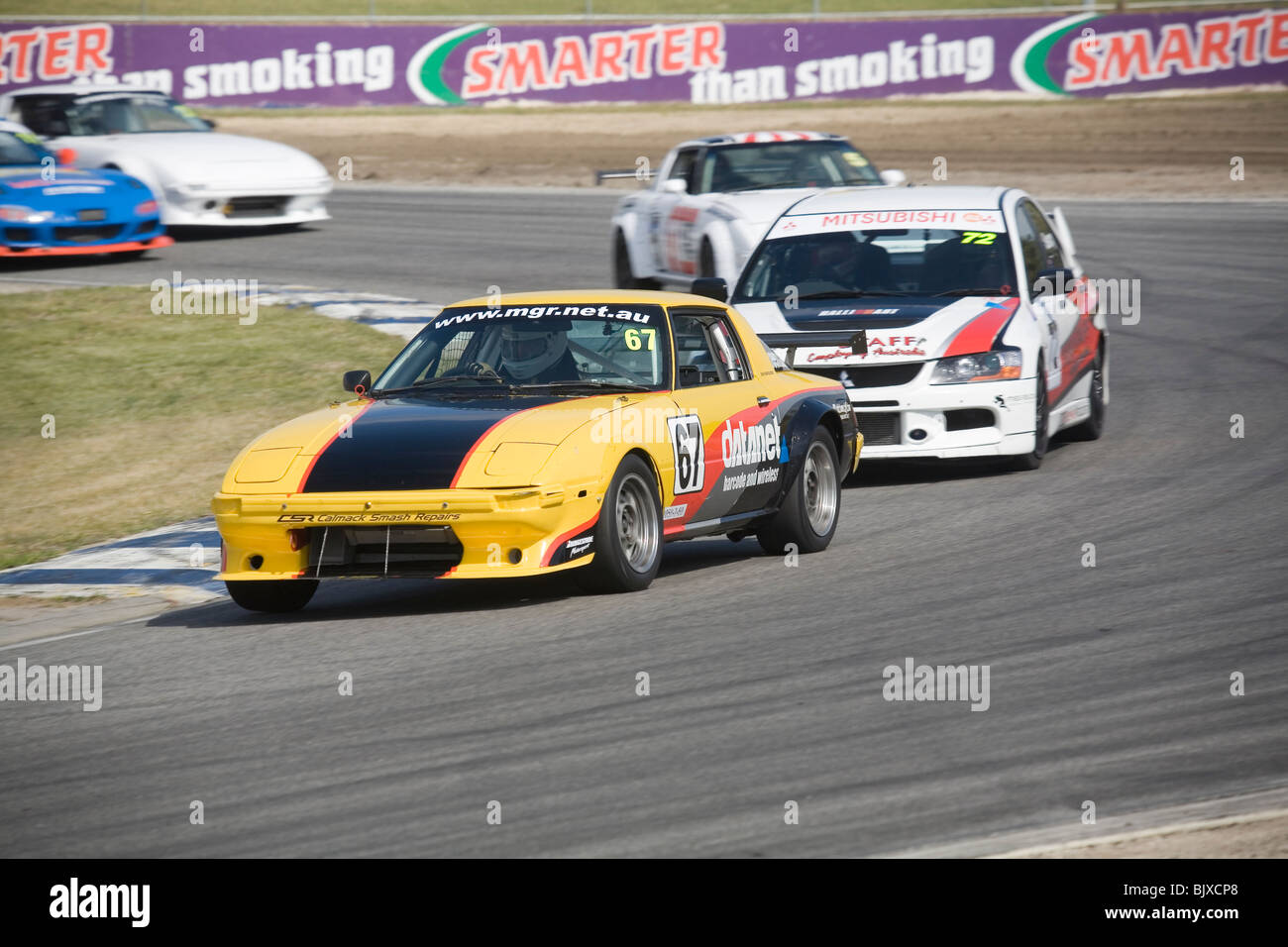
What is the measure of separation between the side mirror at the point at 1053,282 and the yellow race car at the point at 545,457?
8.81ft

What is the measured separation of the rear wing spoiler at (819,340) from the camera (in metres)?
11.2

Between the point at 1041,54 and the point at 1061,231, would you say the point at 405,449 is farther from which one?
the point at 1041,54

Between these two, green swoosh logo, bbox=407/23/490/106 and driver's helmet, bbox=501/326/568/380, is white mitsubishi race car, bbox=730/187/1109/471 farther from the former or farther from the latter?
green swoosh logo, bbox=407/23/490/106

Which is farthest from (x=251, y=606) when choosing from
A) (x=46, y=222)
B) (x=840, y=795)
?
(x=46, y=222)

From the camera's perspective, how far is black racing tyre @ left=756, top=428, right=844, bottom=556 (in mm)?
9234

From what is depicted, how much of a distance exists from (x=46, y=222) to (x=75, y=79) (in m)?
20.2

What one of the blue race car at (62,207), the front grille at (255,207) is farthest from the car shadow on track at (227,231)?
the blue race car at (62,207)

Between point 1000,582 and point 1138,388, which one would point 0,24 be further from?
point 1000,582

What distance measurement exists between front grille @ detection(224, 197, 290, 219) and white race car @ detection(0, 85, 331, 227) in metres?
0.01

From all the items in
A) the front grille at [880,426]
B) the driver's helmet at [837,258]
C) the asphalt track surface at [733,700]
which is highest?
the driver's helmet at [837,258]

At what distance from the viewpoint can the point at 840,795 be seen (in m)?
5.31

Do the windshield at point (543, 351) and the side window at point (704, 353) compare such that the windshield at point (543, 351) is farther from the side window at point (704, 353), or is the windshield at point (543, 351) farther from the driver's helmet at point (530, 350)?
the side window at point (704, 353)

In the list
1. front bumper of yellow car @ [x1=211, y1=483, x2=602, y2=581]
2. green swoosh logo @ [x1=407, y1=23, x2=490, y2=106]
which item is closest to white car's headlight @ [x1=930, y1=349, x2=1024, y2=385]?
front bumper of yellow car @ [x1=211, y1=483, x2=602, y2=581]

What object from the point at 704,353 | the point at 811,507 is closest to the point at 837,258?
the point at 811,507
